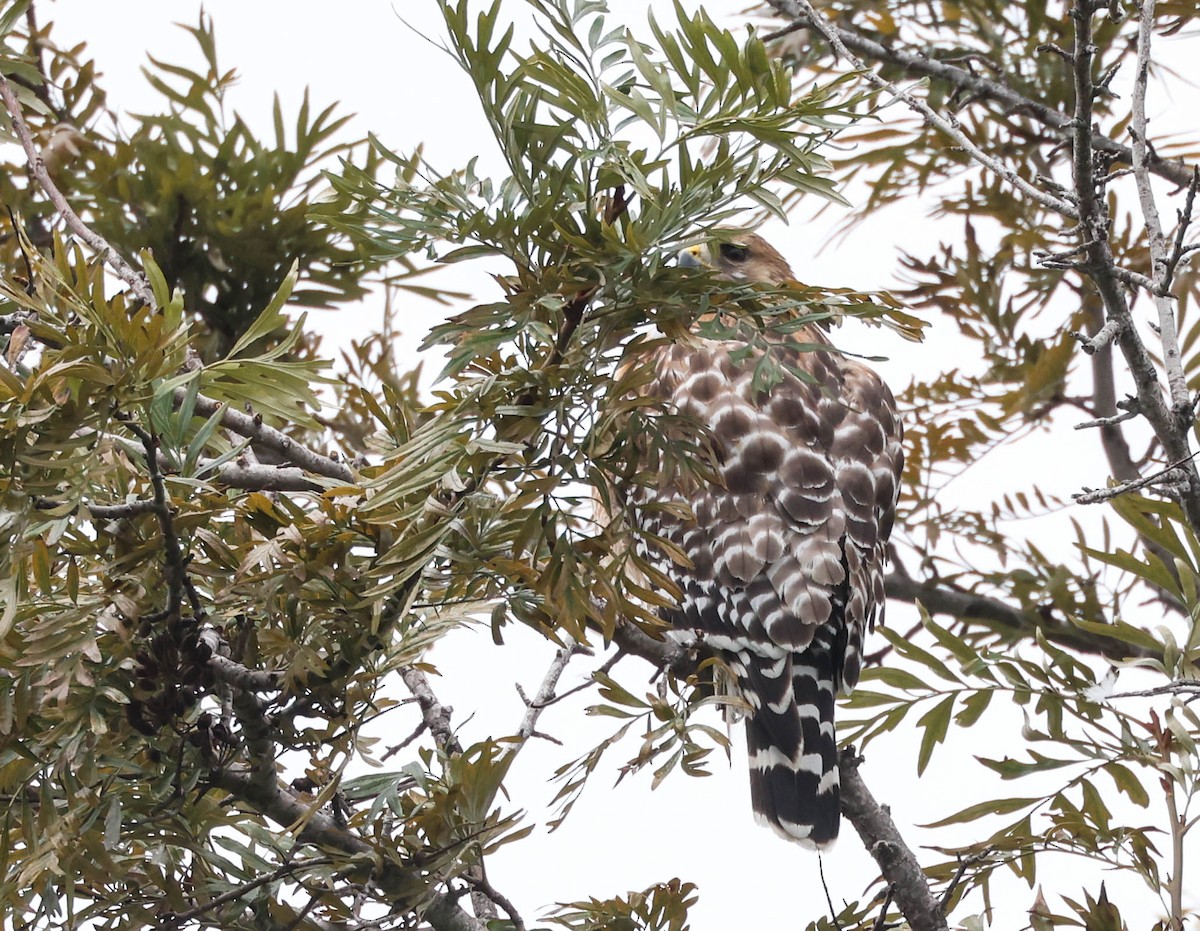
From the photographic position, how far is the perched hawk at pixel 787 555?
2023 millimetres

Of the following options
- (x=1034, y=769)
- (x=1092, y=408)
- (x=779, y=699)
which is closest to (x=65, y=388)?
(x=1034, y=769)

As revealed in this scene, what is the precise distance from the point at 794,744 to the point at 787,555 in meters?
0.34

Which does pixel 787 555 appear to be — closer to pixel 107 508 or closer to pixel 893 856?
pixel 893 856

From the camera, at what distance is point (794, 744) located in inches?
79.7

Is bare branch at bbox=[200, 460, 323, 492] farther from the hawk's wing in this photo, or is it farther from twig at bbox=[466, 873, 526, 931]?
the hawk's wing

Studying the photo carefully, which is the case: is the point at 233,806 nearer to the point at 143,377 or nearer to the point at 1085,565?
the point at 143,377

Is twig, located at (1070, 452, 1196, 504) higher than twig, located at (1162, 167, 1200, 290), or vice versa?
twig, located at (1162, 167, 1200, 290)

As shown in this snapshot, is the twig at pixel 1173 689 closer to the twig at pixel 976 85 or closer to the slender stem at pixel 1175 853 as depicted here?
the slender stem at pixel 1175 853

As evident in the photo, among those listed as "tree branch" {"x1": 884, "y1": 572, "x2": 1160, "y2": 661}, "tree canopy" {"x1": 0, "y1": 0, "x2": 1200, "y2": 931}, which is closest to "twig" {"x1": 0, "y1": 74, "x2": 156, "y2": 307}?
"tree canopy" {"x1": 0, "y1": 0, "x2": 1200, "y2": 931}

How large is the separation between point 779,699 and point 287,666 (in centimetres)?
115

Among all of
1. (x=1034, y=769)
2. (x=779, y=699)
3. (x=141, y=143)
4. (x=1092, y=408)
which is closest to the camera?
(x=1034, y=769)

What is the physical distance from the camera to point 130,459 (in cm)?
112

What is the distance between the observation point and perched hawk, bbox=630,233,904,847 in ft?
6.64

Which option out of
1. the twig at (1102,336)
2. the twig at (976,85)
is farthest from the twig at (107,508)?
the twig at (976,85)
